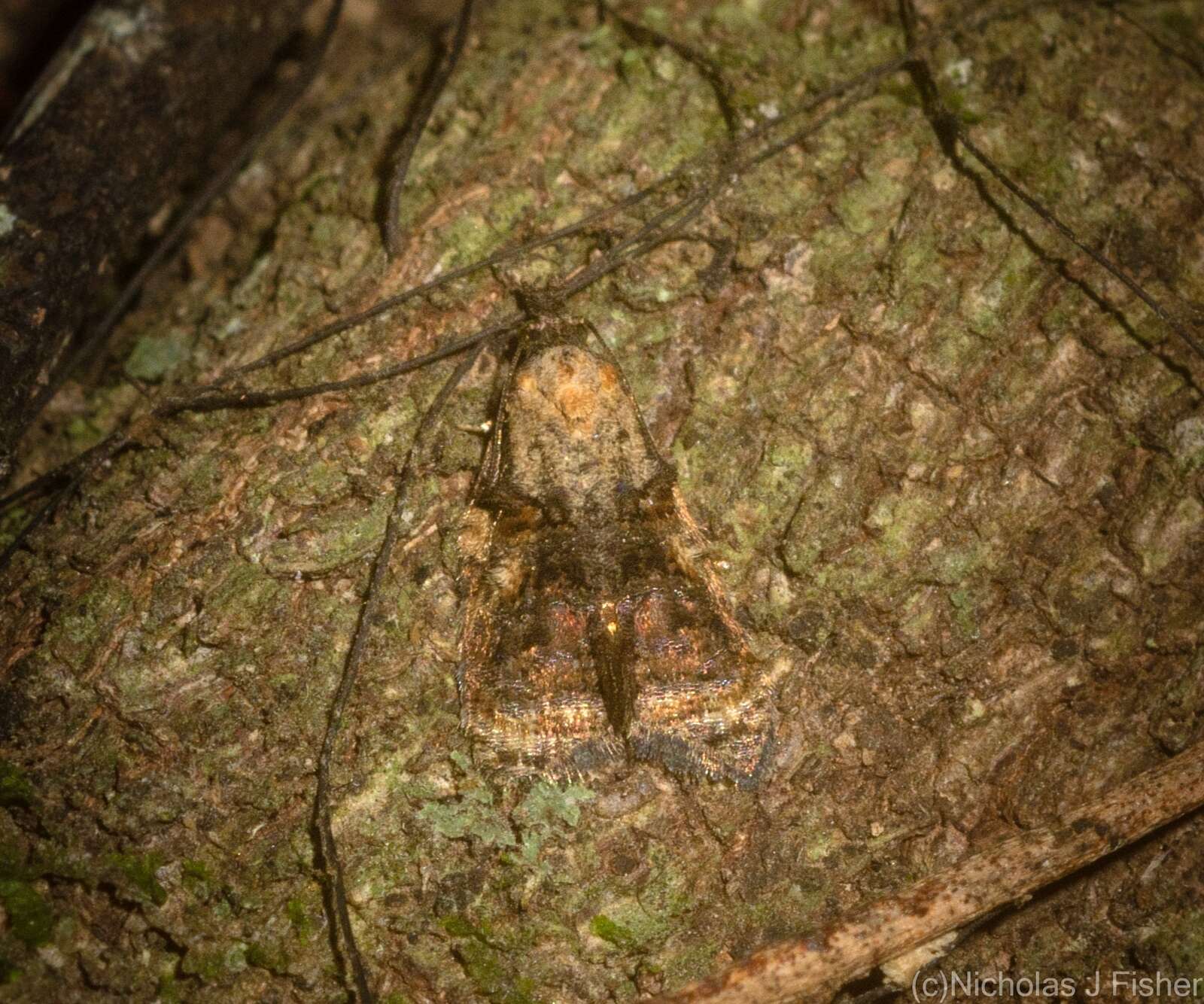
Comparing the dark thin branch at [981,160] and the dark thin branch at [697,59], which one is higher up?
the dark thin branch at [697,59]

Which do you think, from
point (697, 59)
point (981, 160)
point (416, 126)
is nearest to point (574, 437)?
point (416, 126)

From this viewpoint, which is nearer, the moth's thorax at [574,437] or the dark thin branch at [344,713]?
the dark thin branch at [344,713]

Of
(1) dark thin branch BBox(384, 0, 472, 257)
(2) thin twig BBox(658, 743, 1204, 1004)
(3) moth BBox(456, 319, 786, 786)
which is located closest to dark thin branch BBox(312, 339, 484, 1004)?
(3) moth BBox(456, 319, 786, 786)

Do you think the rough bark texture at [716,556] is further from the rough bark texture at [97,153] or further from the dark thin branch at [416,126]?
the rough bark texture at [97,153]

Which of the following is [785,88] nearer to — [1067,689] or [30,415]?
[1067,689]

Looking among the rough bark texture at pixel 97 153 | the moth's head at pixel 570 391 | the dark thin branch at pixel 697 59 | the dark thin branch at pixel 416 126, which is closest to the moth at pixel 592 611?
the moth's head at pixel 570 391

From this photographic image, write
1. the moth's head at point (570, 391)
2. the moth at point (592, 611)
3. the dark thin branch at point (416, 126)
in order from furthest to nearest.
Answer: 1. the dark thin branch at point (416, 126)
2. the moth's head at point (570, 391)
3. the moth at point (592, 611)
